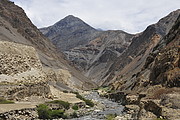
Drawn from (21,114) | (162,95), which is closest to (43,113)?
(21,114)

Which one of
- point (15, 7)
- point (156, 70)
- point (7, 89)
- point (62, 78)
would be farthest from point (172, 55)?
point (15, 7)

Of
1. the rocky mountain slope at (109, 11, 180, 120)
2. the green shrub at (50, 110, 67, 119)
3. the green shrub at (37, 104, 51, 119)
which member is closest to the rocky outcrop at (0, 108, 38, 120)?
the green shrub at (37, 104, 51, 119)

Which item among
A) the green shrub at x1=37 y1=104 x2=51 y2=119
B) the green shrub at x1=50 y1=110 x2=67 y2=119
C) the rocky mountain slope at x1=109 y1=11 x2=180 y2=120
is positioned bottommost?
the green shrub at x1=50 y1=110 x2=67 y2=119

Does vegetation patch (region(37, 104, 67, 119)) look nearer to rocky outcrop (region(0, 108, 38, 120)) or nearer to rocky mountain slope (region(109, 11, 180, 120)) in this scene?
rocky outcrop (region(0, 108, 38, 120))

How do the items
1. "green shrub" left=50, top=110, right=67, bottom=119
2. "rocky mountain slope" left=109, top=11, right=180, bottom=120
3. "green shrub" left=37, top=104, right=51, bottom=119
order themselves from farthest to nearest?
"green shrub" left=50, top=110, right=67, bottom=119
"green shrub" left=37, top=104, right=51, bottom=119
"rocky mountain slope" left=109, top=11, right=180, bottom=120

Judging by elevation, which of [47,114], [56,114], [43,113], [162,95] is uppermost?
[162,95]

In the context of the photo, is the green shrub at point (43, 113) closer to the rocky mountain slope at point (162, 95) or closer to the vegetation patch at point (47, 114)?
the vegetation patch at point (47, 114)

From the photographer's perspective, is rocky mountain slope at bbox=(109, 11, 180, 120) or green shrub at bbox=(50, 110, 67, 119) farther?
green shrub at bbox=(50, 110, 67, 119)

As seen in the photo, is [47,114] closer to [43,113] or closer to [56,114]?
[43,113]

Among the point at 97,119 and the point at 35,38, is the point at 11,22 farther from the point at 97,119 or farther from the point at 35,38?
the point at 97,119

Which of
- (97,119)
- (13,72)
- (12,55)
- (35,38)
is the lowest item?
(97,119)

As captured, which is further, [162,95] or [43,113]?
[162,95]
